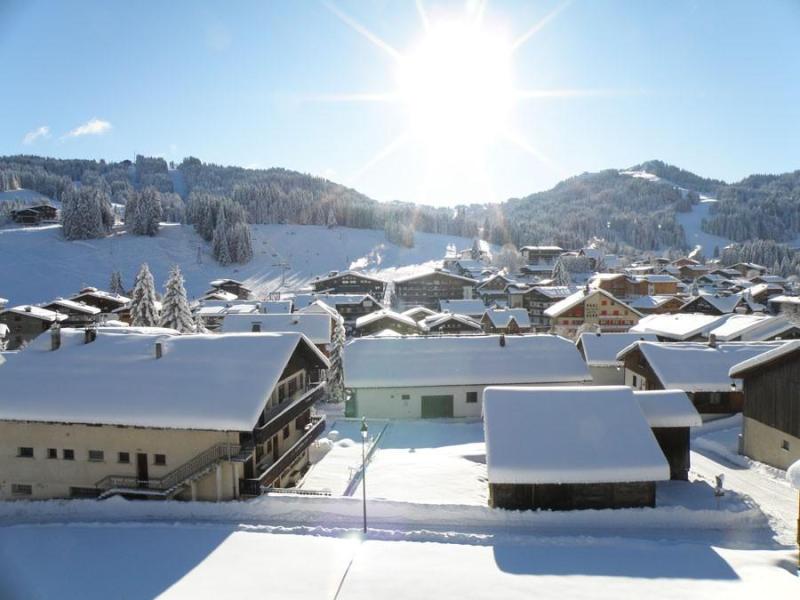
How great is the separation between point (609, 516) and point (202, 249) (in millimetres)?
132009

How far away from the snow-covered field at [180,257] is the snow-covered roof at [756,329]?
9156 centimetres

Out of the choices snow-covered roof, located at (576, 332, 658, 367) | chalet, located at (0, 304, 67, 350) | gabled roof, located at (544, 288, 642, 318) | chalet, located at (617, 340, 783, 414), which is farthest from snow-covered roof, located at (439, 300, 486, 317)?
chalet, located at (0, 304, 67, 350)

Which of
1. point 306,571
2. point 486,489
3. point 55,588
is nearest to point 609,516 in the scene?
→ point 486,489

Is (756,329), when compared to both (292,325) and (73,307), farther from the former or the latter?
(73,307)

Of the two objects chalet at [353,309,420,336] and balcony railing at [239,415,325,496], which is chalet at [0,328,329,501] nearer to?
balcony railing at [239,415,325,496]

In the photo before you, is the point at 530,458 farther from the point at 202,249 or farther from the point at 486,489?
the point at 202,249

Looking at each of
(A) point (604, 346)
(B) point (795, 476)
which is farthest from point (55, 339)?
(A) point (604, 346)

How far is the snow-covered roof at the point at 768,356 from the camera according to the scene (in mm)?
22609

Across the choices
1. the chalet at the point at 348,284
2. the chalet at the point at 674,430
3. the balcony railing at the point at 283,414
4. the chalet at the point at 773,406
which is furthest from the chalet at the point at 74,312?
the chalet at the point at 773,406

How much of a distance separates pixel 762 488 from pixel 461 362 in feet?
56.4

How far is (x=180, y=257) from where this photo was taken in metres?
126

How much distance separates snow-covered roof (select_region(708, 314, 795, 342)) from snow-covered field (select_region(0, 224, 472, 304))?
91556 millimetres

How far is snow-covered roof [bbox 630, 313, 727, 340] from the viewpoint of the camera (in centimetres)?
4706

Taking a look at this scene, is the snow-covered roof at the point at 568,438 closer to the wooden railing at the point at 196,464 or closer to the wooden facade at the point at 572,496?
the wooden facade at the point at 572,496
